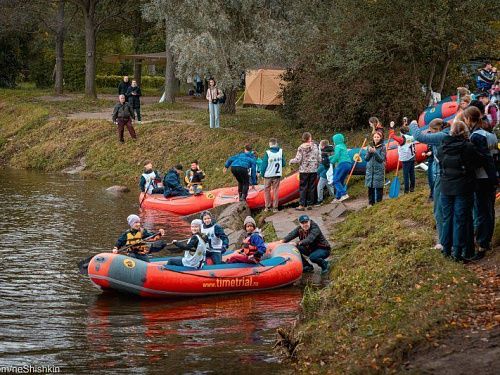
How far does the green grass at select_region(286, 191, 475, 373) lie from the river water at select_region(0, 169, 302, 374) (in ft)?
2.48

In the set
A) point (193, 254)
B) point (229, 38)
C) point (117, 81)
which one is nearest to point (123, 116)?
point (229, 38)

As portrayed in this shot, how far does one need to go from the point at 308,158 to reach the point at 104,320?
888 cm

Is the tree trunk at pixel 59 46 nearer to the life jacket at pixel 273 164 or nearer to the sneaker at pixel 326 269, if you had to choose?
the life jacket at pixel 273 164

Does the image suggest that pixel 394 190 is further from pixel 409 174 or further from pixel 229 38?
pixel 229 38

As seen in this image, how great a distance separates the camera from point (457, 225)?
1281cm

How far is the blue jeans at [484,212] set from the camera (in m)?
12.9

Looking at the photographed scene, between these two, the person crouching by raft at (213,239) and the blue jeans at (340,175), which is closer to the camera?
the person crouching by raft at (213,239)

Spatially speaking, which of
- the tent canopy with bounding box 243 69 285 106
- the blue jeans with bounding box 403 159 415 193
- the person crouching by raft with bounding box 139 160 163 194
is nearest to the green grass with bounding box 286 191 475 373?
the blue jeans with bounding box 403 159 415 193

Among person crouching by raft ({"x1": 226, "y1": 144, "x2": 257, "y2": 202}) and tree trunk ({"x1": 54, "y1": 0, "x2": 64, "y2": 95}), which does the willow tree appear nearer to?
person crouching by raft ({"x1": 226, "y1": 144, "x2": 257, "y2": 202})

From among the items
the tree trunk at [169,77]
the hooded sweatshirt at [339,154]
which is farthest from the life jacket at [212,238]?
the tree trunk at [169,77]

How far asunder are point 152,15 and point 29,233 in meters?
17.3

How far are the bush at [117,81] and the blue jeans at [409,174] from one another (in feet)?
133

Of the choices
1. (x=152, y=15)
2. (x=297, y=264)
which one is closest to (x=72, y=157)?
(x=152, y=15)

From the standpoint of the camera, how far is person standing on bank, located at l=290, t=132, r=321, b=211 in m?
22.2
